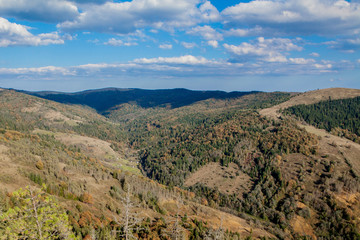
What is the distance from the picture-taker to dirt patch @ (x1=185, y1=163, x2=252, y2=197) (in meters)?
148

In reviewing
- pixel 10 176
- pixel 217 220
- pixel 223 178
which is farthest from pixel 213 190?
pixel 10 176

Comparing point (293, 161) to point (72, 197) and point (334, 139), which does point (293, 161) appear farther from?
point (72, 197)

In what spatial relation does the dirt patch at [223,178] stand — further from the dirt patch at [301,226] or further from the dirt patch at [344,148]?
the dirt patch at [344,148]

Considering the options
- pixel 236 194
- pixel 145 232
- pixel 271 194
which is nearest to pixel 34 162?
pixel 145 232

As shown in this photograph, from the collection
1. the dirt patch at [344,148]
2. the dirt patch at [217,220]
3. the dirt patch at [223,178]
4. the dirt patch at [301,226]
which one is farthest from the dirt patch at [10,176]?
the dirt patch at [344,148]

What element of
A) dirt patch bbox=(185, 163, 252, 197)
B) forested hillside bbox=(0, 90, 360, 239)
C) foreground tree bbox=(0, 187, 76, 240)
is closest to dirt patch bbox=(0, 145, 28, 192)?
forested hillside bbox=(0, 90, 360, 239)

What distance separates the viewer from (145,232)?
4919 centimetres

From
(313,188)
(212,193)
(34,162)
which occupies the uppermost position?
(34,162)

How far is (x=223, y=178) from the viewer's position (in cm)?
16212

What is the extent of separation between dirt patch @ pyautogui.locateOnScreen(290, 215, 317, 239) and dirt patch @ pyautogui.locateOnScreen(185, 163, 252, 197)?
38.2 metres

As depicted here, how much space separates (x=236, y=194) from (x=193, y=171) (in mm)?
50402

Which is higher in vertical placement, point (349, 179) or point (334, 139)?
point (334, 139)

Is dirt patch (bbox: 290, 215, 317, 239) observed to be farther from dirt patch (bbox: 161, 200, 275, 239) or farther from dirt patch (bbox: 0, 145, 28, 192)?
dirt patch (bbox: 0, 145, 28, 192)

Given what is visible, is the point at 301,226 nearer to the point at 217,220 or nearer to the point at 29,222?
the point at 217,220
